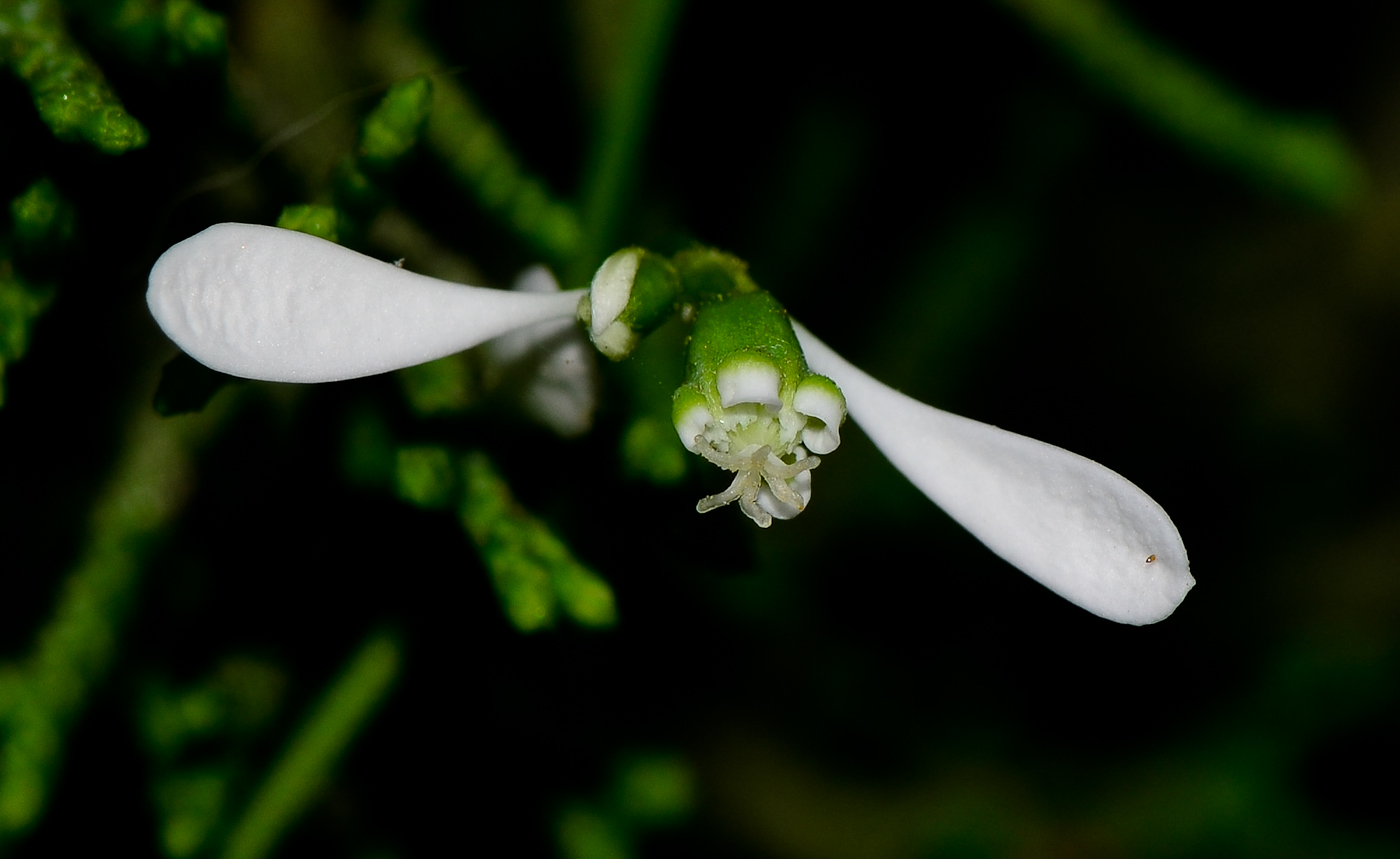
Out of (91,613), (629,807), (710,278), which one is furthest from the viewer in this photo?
(629,807)

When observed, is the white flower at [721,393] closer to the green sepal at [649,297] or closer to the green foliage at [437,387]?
the green sepal at [649,297]

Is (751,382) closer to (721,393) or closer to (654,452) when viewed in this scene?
(721,393)

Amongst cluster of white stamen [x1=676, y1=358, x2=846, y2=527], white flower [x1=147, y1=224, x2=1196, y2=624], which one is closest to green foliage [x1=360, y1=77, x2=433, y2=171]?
white flower [x1=147, y1=224, x2=1196, y2=624]

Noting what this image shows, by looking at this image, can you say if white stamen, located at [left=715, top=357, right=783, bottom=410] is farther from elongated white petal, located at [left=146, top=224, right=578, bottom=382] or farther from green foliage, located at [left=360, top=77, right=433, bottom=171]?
green foliage, located at [left=360, top=77, right=433, bottom=171]

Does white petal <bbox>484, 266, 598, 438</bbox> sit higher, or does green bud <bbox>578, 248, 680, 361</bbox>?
green bud <bbox>578, 248, 680, 361</bbox>

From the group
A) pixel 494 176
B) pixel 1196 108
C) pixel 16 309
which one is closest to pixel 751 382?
pixel 494 176

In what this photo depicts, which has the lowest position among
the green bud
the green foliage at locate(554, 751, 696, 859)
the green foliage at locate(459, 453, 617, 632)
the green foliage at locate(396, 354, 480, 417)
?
the green foliage at locate(554, 751, 696, 859)

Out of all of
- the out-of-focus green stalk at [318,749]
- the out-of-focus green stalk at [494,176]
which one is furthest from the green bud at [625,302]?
the out-of-focus green stalk at [318,749]
